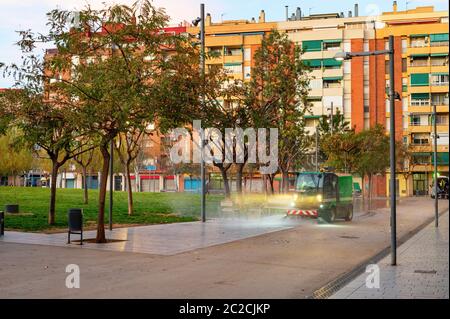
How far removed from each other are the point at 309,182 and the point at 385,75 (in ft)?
175

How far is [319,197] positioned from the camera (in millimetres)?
25953

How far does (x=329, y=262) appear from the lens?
1291 cm

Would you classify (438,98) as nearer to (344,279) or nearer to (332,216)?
(332,216)

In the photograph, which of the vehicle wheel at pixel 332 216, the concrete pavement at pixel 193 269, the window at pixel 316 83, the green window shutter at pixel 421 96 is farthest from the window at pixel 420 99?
the concrete pavement at pixel 193 269

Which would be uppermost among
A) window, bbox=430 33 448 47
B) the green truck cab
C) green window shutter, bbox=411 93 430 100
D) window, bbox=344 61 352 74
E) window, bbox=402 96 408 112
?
window, bbox=430 33 448 47

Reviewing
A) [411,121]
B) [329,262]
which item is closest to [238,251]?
[329,262]

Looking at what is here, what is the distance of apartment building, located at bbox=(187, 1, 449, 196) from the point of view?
242 ft

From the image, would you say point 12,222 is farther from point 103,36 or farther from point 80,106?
point 103,36

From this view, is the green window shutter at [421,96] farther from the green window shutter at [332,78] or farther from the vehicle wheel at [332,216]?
the vehicle wheel at [332,216]

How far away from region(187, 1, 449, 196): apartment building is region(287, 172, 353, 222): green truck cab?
149 feet

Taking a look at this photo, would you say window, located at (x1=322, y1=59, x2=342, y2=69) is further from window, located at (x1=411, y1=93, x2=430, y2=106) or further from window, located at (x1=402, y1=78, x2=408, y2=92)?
window, located at (x1=411, y1=93, x2=430, y2=106)

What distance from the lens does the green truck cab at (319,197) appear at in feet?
85.0

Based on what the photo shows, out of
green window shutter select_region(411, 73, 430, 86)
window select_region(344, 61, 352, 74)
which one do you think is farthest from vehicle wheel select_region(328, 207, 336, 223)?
window select_region(344, 61, 352, 74)
